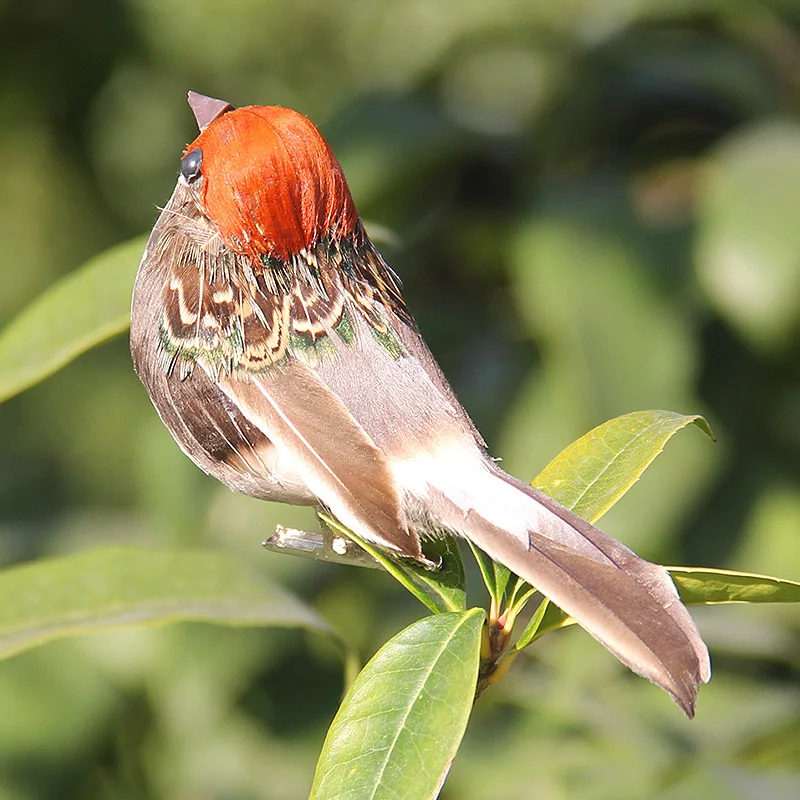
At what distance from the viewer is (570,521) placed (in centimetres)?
150

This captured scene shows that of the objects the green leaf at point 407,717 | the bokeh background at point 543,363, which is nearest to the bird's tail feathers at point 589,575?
the green leaf at point 407,717

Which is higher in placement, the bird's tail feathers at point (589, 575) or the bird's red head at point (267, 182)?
the bird's red head at point (267, 182)

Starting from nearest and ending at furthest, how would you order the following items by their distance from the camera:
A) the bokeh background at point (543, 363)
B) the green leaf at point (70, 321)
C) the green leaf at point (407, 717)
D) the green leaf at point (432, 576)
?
1. the green leaf at point (407, 717)
2. the green leaf at point (432, 576)
3. the green leaf at point (70, 321)
4. the bokeh background at point (543, 363)

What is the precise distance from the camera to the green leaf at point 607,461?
1.53m

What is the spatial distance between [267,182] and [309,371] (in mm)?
289

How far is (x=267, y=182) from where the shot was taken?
1.79 metres

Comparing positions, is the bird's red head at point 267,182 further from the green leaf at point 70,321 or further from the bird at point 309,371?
the green leaf at point 70,321

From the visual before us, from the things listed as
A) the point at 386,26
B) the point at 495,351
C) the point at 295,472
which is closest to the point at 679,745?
the point at 495,351

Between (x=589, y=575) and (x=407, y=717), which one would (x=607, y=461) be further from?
(x=407, y=717)

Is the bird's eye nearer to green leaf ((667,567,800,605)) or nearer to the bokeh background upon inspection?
the bokeh background

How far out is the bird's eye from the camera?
188cm

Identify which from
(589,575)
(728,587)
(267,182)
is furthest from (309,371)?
(728,587)

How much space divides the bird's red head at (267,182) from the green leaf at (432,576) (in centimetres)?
49

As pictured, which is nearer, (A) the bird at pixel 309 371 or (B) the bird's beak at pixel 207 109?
(A) the bird at pixel 309 371
